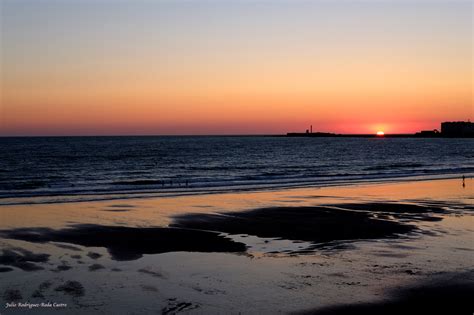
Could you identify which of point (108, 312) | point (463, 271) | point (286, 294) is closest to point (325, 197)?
point (463, 271)

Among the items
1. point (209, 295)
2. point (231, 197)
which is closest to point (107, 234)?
point (209, 295)

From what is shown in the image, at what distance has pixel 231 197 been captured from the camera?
30.7 metres

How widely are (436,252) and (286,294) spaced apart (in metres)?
5.94

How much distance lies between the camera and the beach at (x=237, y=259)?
10.7 meters

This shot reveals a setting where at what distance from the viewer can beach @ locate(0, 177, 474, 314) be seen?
10656mm

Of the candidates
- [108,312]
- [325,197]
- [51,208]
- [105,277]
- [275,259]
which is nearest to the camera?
[108,312]

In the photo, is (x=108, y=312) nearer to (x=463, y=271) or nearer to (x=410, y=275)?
(x=410, y=275)

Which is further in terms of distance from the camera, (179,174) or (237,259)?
(179,174)

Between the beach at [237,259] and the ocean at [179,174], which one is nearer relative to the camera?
the beach at [237,259]

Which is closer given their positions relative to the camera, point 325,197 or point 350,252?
point 350,252

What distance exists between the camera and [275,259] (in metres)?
14.2

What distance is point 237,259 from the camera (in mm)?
14297

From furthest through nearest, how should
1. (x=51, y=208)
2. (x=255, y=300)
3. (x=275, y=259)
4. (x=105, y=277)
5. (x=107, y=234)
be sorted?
(x=51, y=208)
(x=107, y=234)
(x=275, y=259)
(x=105, y=277)
(x=255, y=300)

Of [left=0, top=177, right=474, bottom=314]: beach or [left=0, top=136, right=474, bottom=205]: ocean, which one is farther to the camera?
[left=0, top=136, right=474, bottom=205]: ocean
